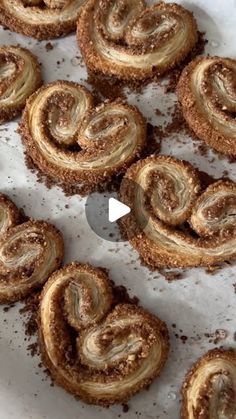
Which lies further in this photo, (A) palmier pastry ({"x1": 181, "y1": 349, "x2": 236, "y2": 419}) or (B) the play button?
(B) the play button

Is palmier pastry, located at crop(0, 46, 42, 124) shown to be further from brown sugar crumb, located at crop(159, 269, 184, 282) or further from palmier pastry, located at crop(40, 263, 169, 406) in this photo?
brown sugar crumb, located at crop(159, 269, 184, 282)

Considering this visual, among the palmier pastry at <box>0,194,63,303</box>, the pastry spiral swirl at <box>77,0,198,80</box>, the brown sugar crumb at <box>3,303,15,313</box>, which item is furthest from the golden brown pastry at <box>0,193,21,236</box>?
the pastry spiral swirl at <box>77,0,198,80</box>

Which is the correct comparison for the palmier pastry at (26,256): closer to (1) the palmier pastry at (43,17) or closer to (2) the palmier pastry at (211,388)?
(2) the palmier pastry at (211,388)

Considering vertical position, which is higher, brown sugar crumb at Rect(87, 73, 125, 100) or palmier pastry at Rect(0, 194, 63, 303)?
brown sugar crumb at Rect(87, 73, 125, 100)

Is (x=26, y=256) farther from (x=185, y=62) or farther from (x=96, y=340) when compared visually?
(x=185, y=62)

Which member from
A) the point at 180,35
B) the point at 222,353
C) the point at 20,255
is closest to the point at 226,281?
the point at 222,353
